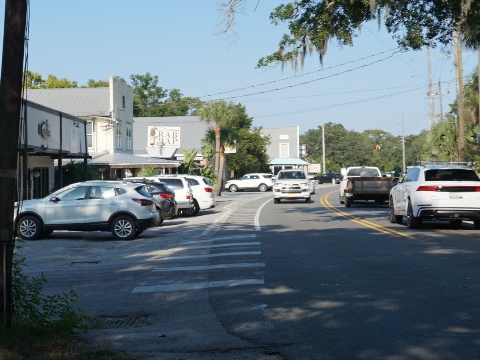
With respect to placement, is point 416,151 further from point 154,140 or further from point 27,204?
point 27,204

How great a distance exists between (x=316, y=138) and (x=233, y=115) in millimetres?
78132

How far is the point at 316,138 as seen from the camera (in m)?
135

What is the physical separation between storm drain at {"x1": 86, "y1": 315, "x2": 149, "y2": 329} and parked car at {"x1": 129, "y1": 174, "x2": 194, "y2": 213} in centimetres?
2070

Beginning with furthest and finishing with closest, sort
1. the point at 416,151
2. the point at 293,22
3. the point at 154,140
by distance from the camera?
the point at 416,151
the point at 154,140
the point at 293,22

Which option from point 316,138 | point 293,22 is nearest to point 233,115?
point 293,22

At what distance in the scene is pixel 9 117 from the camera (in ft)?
24.3

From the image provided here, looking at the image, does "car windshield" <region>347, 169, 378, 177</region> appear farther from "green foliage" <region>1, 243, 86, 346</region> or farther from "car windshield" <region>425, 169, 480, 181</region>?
"green foliage" <region>1, 243, 86, 346</region>

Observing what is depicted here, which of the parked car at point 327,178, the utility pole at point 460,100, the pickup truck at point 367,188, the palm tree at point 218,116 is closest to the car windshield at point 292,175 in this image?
Result: the pickup truck at point 367,188

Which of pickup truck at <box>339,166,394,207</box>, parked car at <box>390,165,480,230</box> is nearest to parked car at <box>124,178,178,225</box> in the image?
parked car at <box>390,165,480,230</box>

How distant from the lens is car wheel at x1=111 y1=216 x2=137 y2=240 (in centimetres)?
2058

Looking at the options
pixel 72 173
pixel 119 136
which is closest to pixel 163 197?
pixel 72 173

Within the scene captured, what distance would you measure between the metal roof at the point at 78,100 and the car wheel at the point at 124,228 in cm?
3268

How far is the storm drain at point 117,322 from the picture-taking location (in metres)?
8.76

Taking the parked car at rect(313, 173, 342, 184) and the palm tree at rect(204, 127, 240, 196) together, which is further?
the parked car at rect(313, 173, 342, 184)
